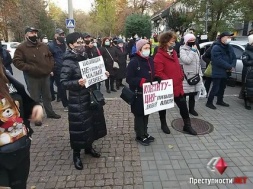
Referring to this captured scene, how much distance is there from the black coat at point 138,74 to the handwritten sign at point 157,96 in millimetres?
89

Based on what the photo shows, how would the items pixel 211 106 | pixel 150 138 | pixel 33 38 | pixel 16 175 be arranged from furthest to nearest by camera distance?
pixel 211 106, pixel 33 38, pixel 150 138, pixel 16 175

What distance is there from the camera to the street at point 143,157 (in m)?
3.52

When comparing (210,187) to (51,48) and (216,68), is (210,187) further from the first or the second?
(51,48)

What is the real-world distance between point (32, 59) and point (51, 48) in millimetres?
1743

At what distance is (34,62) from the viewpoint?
5.64 meters

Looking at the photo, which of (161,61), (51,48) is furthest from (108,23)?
(161,61)

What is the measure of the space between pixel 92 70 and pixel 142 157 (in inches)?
64.1

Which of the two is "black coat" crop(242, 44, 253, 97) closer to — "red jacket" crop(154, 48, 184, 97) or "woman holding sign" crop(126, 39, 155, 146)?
"red jacket" crop(154, 48, 184, 97)

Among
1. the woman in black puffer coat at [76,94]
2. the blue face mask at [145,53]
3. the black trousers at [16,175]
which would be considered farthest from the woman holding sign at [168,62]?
the black trousers at [16,175]

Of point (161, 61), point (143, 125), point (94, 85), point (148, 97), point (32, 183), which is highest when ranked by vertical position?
point (161, 61)

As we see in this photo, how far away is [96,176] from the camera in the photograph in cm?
364

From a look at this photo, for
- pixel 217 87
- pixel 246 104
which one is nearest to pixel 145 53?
pixel 217 87

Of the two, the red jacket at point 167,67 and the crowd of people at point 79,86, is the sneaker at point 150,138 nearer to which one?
the crowd of people at point 79,86

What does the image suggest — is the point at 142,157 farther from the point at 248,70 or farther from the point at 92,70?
the point at 248,70
